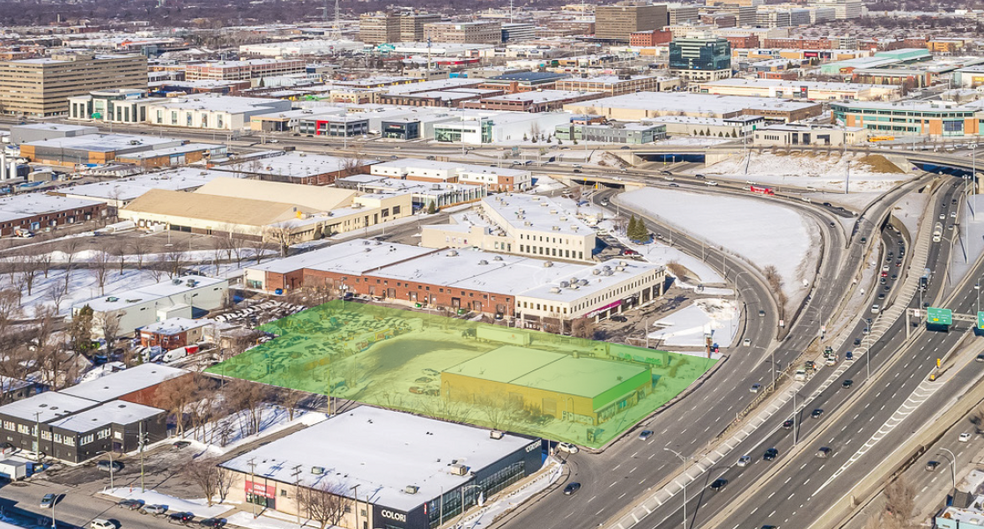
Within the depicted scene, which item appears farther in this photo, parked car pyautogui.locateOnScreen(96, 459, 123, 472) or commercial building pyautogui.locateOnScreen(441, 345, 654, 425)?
commercial building pyautogui.locateOnScreen(441, 345, 654, 425)

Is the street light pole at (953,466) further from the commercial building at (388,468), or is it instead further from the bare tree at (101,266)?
the bare tree at (101,266)

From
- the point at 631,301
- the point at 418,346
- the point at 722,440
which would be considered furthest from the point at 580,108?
Result: the point at 722,440

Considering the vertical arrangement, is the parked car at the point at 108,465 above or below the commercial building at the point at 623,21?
below

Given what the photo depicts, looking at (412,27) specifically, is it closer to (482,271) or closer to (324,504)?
(482,271)

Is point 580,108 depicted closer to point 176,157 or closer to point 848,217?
point 176,157

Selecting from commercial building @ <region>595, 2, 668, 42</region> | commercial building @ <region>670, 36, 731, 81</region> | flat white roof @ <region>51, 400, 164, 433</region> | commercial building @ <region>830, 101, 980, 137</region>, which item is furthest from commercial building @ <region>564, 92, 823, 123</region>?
flat white roof @ <region>51, 400, 164, 433</region>

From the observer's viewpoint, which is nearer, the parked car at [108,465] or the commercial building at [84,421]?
the parked car at [108,465]

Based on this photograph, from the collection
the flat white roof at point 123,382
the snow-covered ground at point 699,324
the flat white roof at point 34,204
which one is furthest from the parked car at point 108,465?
the flat white roof at point 34,204

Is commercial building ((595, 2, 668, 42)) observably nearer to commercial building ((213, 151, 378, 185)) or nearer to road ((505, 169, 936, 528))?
commercial building ((213, 151, 378, 185))
